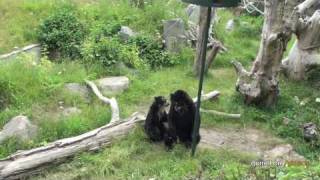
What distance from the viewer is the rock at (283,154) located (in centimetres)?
729

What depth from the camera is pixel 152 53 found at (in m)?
10.6

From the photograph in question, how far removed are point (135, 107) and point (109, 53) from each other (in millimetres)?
1803

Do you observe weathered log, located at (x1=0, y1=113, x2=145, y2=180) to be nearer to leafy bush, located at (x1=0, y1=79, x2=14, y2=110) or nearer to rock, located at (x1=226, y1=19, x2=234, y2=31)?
leafy bush, located at (x1=0, y1=79, x2=14, y2=110)

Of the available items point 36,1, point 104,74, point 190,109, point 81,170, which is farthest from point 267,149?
point 36,1

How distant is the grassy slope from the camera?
6.54 metres

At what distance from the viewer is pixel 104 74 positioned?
9695 millimetres

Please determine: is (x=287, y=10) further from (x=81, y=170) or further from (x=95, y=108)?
(x=81, y=170)

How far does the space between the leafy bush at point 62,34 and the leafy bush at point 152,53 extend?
3.53ft

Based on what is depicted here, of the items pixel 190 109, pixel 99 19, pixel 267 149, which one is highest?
pixel 99 19

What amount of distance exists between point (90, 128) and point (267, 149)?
2.55m

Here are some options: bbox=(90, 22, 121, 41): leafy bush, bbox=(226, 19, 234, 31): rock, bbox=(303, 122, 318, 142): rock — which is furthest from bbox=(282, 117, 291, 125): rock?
bbox=(226, 19, 234, 31): rock

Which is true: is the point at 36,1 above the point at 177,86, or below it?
above

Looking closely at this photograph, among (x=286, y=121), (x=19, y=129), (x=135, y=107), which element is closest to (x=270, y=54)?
(x=286, y=121)

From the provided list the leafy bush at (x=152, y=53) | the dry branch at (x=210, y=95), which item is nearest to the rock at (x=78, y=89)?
the leafy bush at (x=152, y=53)
